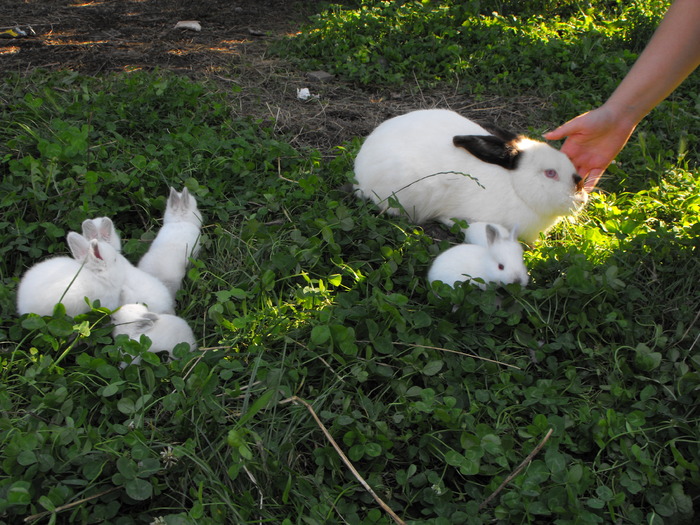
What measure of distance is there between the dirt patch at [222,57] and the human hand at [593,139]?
4.10ft

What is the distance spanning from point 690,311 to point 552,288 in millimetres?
633

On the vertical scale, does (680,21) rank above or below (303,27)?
above

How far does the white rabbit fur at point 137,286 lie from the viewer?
2.73 meters

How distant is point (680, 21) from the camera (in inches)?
112

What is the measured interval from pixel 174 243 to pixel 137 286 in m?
0.34

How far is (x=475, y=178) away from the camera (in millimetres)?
3373

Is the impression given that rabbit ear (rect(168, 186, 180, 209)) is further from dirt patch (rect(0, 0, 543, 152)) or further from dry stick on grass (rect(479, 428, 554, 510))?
dry stick on grass (rect(479, 428, 554, 510))

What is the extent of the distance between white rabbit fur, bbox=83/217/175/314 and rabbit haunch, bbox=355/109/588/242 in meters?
1.35

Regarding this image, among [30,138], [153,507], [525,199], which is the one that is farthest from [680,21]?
[30,138]

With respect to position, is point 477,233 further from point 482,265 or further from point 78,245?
point 78,245

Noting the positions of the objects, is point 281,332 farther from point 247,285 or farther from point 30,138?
point 30,138

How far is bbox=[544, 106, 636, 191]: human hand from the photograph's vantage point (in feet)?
10.7

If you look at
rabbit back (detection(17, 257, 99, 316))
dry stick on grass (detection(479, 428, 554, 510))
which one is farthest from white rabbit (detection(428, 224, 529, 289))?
rabbit back (detection(17, 257, 99, 316))

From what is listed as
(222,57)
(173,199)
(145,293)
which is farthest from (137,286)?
(222,57)
